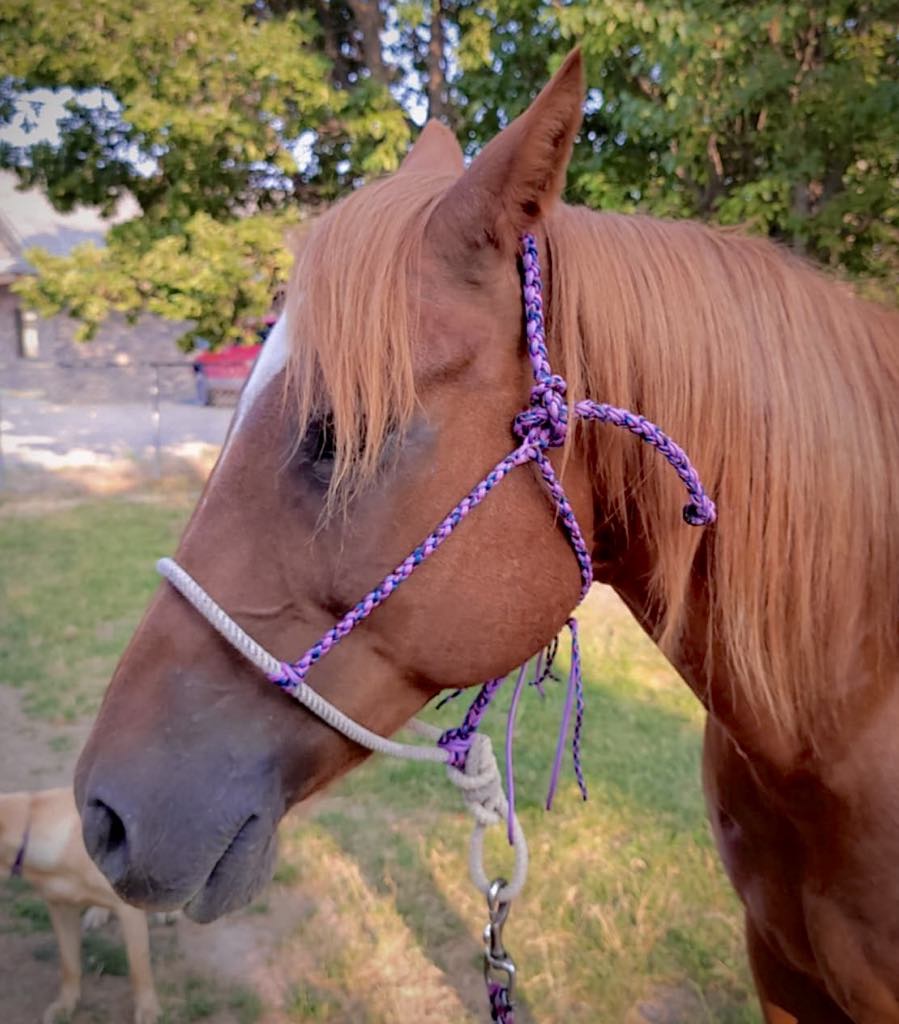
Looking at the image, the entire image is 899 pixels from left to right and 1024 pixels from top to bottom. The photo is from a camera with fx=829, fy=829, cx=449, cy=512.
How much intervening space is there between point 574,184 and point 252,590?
583 centimetres

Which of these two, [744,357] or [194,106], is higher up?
[194,106]

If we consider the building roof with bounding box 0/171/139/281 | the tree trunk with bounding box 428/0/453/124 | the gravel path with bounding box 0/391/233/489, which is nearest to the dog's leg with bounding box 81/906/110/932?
the tree trunk with bounding box 428/0/453/124

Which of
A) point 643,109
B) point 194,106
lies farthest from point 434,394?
point 194,106

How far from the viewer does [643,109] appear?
549 cm

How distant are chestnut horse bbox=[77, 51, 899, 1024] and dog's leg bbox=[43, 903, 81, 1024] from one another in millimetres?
2092

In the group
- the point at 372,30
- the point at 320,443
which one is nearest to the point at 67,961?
the point at 320,443

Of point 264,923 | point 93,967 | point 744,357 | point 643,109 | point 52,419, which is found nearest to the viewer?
point 744,357

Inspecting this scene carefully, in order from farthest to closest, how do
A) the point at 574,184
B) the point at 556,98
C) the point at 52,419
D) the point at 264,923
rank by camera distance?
the point at 52,419 < the point at 574,184 < the point at 264,923 < the point at 556,98

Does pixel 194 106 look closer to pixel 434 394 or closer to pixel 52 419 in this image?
pixel 434 394

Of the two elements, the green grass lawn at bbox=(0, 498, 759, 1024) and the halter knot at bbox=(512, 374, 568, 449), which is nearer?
the halter knot at bbox=(512, 374, 568, 449)

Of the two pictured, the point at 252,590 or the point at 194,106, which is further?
the point at 194,106

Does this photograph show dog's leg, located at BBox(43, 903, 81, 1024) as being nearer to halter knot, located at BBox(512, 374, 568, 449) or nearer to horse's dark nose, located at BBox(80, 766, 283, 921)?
horse's dark nose, located at BBox(80, 766, 283, 921)

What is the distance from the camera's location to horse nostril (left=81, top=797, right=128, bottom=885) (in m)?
1.10

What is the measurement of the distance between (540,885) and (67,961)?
1.76 meters
